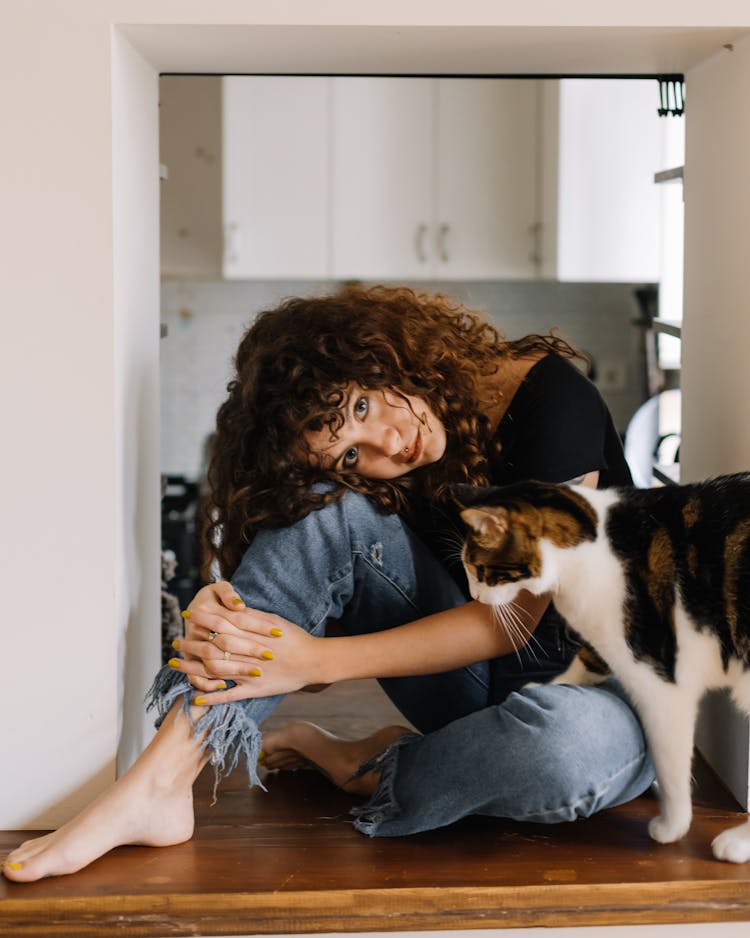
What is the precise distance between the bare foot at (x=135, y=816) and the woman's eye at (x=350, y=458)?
0.36m

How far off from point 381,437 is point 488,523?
0.20 meters

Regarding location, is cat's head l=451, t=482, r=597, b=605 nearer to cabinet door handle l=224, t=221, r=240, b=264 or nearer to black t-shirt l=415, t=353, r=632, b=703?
black t-shirt l=415, t=353, r=632, b=703

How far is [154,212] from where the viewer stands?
1.64 meters

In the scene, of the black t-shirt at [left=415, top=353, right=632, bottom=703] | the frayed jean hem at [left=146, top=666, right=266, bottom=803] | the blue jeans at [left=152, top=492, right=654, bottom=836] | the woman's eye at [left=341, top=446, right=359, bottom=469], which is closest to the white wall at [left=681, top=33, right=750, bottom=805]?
the black t-shirt at [left=415, top=353, right=632, bottom=703]

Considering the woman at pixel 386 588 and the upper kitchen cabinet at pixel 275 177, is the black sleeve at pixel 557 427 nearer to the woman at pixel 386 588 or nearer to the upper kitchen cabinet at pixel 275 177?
the woman at pixel 386 588

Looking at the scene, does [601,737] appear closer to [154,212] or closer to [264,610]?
[264,610]

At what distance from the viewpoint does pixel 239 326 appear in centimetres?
369

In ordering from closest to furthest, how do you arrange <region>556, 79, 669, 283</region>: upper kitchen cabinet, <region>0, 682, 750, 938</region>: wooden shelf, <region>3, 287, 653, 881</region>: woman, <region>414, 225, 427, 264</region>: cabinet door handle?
<region>0, 682, 750, 938</region>: wooden shelf
<region>3, 287, 653, 881</region>: woman
<region>556, 79, 669, 283</region>: upper kitchen cabinet
<region>414, 225, 427, 264</region>: cabinet door handle

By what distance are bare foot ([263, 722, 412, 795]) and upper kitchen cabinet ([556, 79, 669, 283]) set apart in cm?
209

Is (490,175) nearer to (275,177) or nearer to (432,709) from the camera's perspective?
(275,177)

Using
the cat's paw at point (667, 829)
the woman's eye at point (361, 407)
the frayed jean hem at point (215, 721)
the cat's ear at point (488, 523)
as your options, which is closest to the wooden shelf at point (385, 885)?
the cat's paw at point (667, 829)

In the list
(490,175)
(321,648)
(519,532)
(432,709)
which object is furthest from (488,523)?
(490,175)

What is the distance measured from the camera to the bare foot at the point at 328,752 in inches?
60.2

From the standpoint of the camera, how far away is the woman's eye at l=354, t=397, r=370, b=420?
1.36 m
